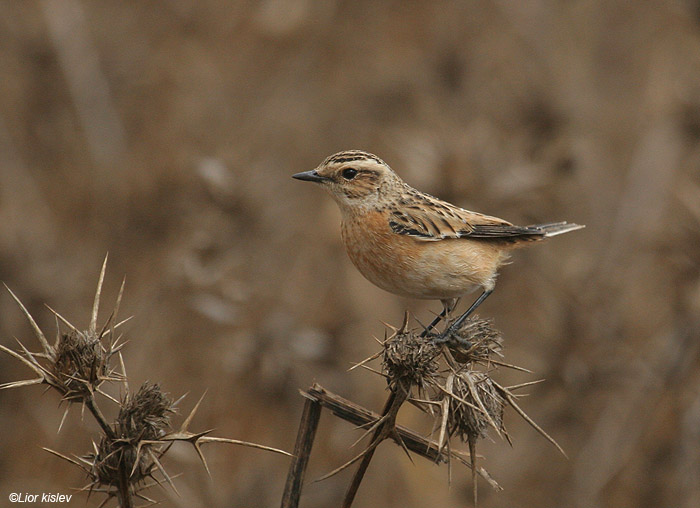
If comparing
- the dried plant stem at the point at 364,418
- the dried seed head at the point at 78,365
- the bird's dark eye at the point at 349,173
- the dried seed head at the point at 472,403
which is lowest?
the dried seed head at the point at 78,365

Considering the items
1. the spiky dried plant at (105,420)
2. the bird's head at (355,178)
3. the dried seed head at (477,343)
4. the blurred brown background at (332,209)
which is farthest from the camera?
the blurred brown background at (332,209)

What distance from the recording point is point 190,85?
10031mm

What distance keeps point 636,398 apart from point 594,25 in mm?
5795

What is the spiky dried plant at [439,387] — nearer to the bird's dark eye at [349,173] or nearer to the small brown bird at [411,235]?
the small brown bird at [411,235]

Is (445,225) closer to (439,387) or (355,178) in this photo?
(355,178)

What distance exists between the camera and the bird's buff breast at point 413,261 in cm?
563

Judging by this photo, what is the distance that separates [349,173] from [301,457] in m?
2.77

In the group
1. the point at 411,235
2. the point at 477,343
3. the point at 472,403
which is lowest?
the point at 472,403

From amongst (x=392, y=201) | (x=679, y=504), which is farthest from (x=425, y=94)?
(x=679, y=504)

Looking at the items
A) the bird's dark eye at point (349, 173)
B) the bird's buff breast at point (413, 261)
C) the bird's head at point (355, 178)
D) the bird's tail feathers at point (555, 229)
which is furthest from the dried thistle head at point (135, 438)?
the bird's tail feathers at point (555, 229)

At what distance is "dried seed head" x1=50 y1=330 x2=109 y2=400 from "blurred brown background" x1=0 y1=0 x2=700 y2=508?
241cm

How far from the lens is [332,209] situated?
30.3 feet

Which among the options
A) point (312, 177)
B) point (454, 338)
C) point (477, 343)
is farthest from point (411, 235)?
point (477, 343)

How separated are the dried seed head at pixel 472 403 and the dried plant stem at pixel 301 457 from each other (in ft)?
2.45
